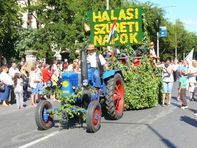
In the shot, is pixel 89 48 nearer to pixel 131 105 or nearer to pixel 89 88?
pixel 89 88

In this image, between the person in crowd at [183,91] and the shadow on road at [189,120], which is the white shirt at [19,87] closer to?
the person in crowd at [183,91]

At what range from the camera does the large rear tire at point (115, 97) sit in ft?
37.2

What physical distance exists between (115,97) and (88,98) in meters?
1.68

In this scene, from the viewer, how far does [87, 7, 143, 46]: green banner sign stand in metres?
15.6

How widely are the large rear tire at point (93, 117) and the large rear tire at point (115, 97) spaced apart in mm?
1165

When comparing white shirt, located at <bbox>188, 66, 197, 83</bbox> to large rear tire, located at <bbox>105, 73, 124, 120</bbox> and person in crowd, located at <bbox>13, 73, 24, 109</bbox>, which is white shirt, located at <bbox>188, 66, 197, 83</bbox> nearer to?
large rear tire, located at <bbox>105, 73, 124, 120</bbox>

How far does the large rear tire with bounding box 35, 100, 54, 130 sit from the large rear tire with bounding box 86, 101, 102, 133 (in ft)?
3.81

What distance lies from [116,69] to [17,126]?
3268 millimetres

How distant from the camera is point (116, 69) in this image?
42.6 feet

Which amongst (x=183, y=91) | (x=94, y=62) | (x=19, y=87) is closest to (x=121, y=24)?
(x=183, y=91)

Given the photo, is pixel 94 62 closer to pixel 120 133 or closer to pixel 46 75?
pixel 120 133

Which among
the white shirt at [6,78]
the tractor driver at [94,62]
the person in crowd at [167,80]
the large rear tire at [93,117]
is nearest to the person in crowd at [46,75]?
the white shirt at [6,78]

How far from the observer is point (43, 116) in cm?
1050

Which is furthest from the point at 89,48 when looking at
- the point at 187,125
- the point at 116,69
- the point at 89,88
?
the point at 187,125
